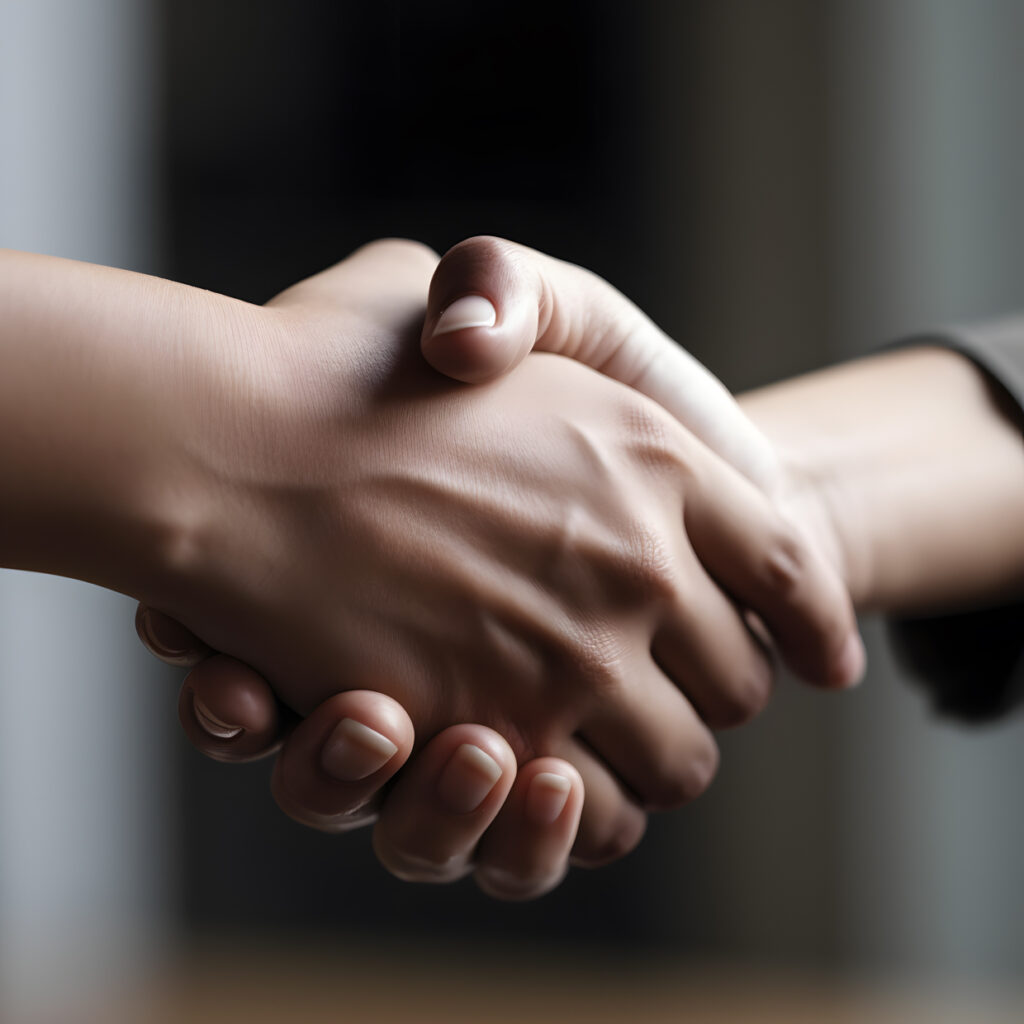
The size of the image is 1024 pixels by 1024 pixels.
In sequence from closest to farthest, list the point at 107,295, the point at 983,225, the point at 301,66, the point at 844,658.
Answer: the point at 107,295 → the point at 844,658 → the point at 983,225 → the point at 301,66

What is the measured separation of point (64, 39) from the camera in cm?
165

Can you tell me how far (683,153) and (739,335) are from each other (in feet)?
1.02

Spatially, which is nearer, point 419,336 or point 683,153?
point 419,336

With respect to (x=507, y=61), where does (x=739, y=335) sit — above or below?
below

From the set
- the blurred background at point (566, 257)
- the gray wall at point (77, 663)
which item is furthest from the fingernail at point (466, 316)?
the gray wall at point (77, 663)

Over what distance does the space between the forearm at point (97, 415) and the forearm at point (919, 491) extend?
375mm

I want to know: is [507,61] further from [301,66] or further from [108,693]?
[108,693]

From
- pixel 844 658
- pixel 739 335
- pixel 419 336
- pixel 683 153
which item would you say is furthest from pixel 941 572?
pixel 683 153

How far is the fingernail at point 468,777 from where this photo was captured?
0.47m

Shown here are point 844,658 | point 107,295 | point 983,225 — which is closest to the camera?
point 107,295

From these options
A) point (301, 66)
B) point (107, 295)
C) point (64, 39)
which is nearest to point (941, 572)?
point (107, 295)

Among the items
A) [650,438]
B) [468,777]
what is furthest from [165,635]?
[650,438]

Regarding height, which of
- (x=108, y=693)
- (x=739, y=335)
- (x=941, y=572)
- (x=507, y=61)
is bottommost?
(x=108, y=693)

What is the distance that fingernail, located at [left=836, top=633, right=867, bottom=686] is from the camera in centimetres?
57
